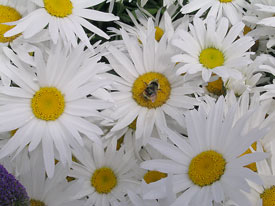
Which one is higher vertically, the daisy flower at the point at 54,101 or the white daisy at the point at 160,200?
the daisy flower at the point at 54,101

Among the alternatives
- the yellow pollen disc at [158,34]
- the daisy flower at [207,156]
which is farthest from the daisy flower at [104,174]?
the yellow pollen disc at [158,34]

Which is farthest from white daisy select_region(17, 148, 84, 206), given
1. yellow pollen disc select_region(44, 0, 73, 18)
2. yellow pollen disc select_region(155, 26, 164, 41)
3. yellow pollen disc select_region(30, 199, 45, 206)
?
yellow pollen disc select_region(155, 26, 164, 41)

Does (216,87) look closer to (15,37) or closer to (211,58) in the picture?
(211,58)

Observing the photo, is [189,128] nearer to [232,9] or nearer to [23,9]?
[232,9]

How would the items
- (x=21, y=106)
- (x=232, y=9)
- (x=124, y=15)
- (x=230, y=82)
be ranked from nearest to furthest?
(x=21, y=106) < (x=230, y=82) < (x=232, y=9) < (x=124, y=15)

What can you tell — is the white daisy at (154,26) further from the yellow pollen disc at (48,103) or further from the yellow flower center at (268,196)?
the yellow flower center at (268,196)

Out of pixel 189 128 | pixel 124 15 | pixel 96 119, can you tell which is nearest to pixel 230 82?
pixel 189 128
